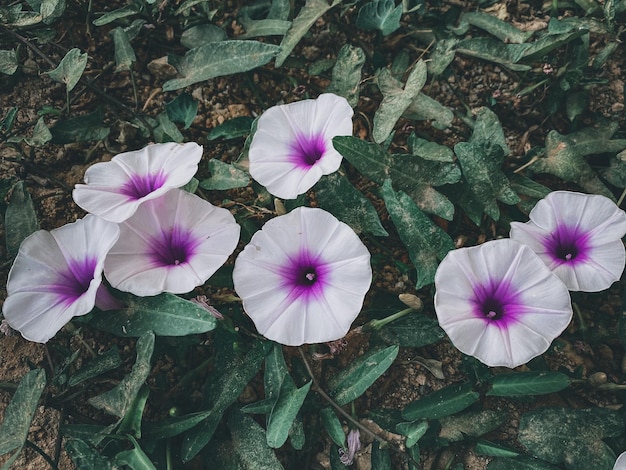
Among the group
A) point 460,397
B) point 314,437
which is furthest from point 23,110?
point 460,397

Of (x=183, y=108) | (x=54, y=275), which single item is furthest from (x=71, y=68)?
(x=54, y=275)

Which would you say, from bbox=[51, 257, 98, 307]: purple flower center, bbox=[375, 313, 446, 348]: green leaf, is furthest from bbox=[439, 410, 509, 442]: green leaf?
bbox=[51, 257, 98, 307]: purple flower center

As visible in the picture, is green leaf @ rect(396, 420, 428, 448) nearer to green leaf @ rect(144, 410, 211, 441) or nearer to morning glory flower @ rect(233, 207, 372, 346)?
morning glory flower @ rect(233, 207, 372, 346)

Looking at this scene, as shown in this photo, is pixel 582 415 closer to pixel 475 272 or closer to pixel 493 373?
pixel 493 373

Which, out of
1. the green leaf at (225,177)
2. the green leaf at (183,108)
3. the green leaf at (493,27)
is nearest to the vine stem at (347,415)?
the green leaf at (225,177)

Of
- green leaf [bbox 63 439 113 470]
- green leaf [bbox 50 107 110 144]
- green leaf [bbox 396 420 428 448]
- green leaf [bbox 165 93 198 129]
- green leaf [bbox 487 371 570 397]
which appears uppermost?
green leaf [bbox 165 93 198 129]

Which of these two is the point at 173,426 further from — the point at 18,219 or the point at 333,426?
the point at 18,219

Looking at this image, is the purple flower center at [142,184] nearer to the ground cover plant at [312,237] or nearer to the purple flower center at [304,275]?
the ground cover plant at [312,237]
